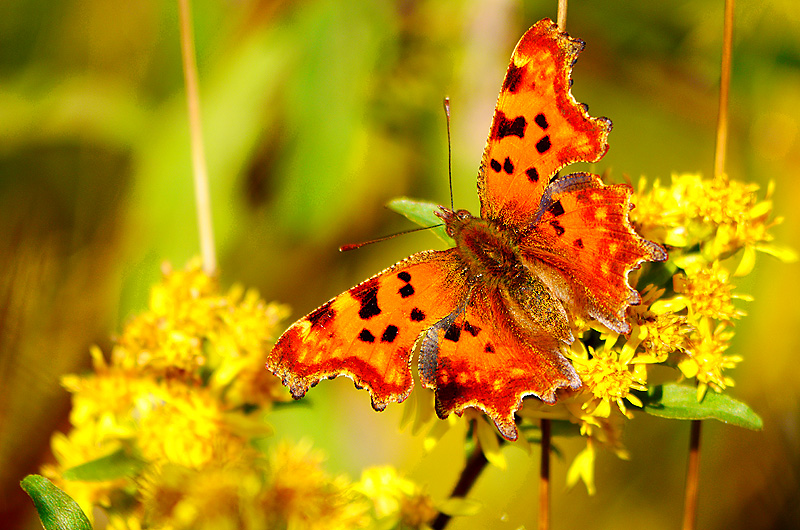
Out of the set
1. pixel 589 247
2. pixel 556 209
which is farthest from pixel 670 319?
pixel 556 209

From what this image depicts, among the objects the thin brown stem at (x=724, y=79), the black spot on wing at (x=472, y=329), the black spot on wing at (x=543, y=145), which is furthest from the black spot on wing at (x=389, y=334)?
the thin brown stem at (x=724, y=79)

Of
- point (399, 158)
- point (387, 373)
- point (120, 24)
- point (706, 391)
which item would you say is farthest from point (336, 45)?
point (706, 391)

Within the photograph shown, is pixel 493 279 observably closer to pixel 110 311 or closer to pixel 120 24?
pixel 110 311

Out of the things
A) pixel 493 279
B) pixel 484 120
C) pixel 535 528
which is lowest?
pixel 535 528

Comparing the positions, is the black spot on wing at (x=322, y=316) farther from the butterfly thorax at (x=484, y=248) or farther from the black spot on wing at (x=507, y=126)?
the black spot on wing at (x=507, y=126)

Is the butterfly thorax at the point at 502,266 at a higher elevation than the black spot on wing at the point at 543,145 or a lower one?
lower

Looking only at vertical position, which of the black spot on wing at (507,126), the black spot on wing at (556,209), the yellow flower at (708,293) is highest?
the black spot on wing at (507,126)
